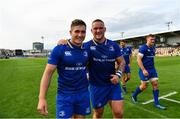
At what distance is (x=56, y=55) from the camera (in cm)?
568

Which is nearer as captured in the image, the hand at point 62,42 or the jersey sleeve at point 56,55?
the jersey sleeve at point 56,55

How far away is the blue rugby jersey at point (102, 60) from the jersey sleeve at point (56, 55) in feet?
4.46

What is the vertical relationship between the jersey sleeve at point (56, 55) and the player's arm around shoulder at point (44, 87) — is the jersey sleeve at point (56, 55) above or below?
above

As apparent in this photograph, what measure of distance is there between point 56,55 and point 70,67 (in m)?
0.33

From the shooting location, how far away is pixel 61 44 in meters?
5.83

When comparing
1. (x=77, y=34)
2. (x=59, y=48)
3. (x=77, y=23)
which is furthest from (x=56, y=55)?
(x=77, y=23)

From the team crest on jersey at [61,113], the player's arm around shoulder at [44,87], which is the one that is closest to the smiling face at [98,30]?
the player's arm around shoulder at [44,87]

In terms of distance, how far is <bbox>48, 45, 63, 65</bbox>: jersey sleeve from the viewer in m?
5.66

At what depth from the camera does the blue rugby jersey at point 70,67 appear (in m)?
5.76

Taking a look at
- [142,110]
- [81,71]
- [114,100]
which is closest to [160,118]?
[142,110]

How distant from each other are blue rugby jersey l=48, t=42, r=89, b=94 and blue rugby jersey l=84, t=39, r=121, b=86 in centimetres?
107

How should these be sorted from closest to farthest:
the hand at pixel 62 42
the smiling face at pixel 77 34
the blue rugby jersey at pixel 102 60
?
the smiling face at pixel 77 34 → the hand at pixel 62 42 → the blue rugby jersey at pixel 102 60

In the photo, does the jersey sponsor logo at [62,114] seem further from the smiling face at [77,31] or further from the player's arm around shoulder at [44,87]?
the smiling face at [77,31]

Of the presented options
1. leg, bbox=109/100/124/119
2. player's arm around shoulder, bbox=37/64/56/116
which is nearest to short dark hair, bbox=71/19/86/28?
player's arm around shoulder, bbox=37/64/56/116
